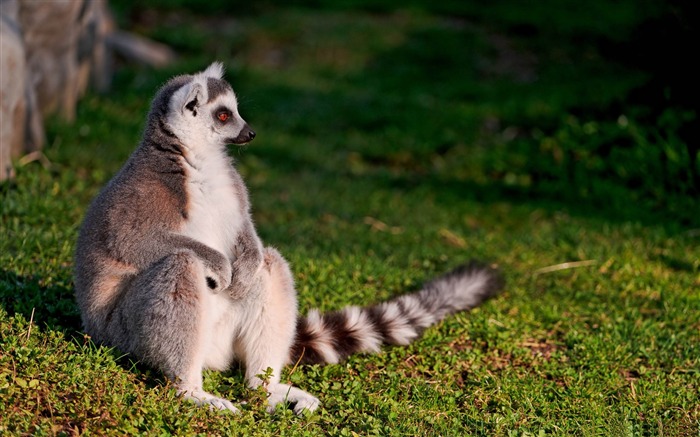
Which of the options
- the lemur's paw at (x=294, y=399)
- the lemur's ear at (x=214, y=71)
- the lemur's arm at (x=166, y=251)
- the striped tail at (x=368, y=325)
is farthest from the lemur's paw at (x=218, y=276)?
the lemur's ear at (x=214, y=71)

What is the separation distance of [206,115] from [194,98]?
0.11 m

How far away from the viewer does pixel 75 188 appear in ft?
25.0

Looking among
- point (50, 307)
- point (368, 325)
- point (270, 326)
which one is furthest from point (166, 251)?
point (368, 325)

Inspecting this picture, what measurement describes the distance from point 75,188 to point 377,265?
2956mm

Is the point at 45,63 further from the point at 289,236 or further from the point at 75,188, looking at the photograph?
the point at 289,236

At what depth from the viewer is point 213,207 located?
427 centimetres

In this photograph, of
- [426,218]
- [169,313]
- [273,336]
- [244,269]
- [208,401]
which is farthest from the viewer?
[426,218]

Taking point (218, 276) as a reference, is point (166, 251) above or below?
above

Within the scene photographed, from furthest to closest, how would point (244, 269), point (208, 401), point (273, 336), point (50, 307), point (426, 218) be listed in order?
point (426, 218)
point (50, 307)
point (273, 336)
point (244, 269)
point (208, 401)

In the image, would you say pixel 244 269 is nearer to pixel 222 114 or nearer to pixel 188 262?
pixel 188 262

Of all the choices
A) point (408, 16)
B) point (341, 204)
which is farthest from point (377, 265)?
point (408, 16)

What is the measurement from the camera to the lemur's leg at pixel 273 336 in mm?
4328

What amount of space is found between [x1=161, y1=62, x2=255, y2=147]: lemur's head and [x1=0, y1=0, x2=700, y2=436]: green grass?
1141 mm

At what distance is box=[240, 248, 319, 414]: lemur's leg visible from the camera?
14.2 ft
